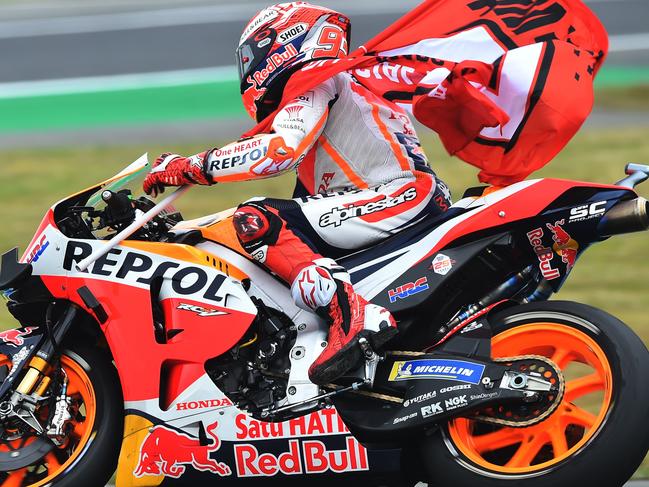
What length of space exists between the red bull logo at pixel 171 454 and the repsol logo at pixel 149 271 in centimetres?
54

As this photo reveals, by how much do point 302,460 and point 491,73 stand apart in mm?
1684

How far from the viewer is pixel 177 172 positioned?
5.04 meters

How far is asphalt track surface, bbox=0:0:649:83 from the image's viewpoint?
50.7ft

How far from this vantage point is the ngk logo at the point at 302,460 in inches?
188

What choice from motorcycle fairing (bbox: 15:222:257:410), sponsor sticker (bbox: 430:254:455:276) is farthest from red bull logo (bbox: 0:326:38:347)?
sponsor sticker (bbox: 430:254:455:276)

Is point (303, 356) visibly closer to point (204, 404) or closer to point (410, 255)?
point (204, 404)

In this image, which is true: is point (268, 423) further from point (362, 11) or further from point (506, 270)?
point (362, 11)

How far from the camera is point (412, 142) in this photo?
5.29m

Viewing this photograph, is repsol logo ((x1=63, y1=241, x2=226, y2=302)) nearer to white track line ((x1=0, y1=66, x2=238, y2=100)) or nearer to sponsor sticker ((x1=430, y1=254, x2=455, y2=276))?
sponsor sticker ((x1=430, y1=254, x2=455, y2=276))

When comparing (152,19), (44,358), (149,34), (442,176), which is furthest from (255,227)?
(152,19)

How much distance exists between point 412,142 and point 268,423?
1327 mm

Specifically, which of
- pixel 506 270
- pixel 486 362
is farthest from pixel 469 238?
pixel 486 362

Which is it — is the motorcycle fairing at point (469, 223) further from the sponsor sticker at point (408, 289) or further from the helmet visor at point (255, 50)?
the helmet visor at point (255, 50)

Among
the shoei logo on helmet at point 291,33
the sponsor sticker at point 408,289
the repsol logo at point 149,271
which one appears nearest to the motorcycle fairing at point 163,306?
the repsol logo at point 149,271
